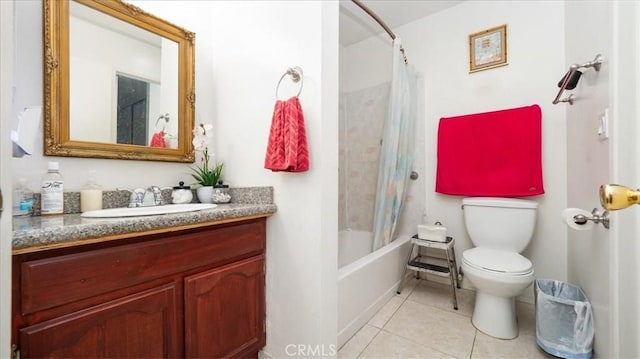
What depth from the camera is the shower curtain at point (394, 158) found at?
200cm

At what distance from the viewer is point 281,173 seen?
124 centimetres

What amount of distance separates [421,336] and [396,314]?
9.7 inches

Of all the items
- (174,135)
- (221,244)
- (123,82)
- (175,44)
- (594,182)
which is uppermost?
(175,44)

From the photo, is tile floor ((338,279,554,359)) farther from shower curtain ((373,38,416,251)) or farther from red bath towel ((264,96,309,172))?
red bath towel ((264,96,309,172))

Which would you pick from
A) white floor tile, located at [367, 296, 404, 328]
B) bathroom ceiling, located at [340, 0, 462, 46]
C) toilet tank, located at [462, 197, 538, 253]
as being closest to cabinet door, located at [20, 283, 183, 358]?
white floor tile, located at [367, 296, 404, 328]

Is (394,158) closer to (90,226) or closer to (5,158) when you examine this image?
(90,226)

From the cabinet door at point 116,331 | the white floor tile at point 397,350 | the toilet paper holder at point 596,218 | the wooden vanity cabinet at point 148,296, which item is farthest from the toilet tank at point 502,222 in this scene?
the cabinet door at point 116,331

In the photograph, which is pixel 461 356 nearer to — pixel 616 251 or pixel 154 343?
pixel 616 251

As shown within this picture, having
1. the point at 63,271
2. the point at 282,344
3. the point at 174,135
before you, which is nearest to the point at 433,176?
the point at 282,344

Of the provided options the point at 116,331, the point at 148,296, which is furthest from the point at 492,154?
the point at 116,331

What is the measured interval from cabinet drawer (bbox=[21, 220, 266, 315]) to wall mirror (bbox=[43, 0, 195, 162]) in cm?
62

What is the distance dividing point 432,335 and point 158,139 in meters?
1.92

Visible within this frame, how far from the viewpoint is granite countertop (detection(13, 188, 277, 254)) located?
65 centimetres

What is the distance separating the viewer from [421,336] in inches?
57.5
